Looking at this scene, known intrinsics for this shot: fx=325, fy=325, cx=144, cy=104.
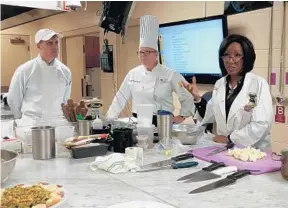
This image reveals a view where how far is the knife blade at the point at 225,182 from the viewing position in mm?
1035

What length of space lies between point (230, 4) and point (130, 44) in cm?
122

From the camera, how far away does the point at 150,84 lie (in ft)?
8.15

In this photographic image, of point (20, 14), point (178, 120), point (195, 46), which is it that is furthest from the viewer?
point (195, 46)

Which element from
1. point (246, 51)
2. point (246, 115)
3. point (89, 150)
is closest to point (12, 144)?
point (89, 150)

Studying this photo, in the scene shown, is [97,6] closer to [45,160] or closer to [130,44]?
[130,44]

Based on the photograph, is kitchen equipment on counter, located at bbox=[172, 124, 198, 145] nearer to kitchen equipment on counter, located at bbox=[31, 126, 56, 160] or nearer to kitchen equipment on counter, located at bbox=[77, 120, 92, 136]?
kitchen equipment on counter, located at bbox=[77, 120, 92, 136]

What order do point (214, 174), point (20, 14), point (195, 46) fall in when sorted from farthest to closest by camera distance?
point (195, 46), point (20, 14), point (214, 174)

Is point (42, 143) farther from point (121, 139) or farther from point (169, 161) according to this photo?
point (169, 161)

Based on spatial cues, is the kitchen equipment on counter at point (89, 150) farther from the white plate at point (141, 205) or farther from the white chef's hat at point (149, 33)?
the white chef's hat at point (149, 33)

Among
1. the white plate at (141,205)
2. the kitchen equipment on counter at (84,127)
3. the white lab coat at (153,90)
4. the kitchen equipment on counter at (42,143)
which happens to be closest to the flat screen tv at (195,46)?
the white lab coat at (153,90)

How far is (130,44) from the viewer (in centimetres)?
347

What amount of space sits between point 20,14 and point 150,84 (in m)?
1.21

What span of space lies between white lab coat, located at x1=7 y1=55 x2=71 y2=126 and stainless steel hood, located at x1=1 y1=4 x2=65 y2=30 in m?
0.33

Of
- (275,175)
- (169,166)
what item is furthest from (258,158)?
(169,166)
